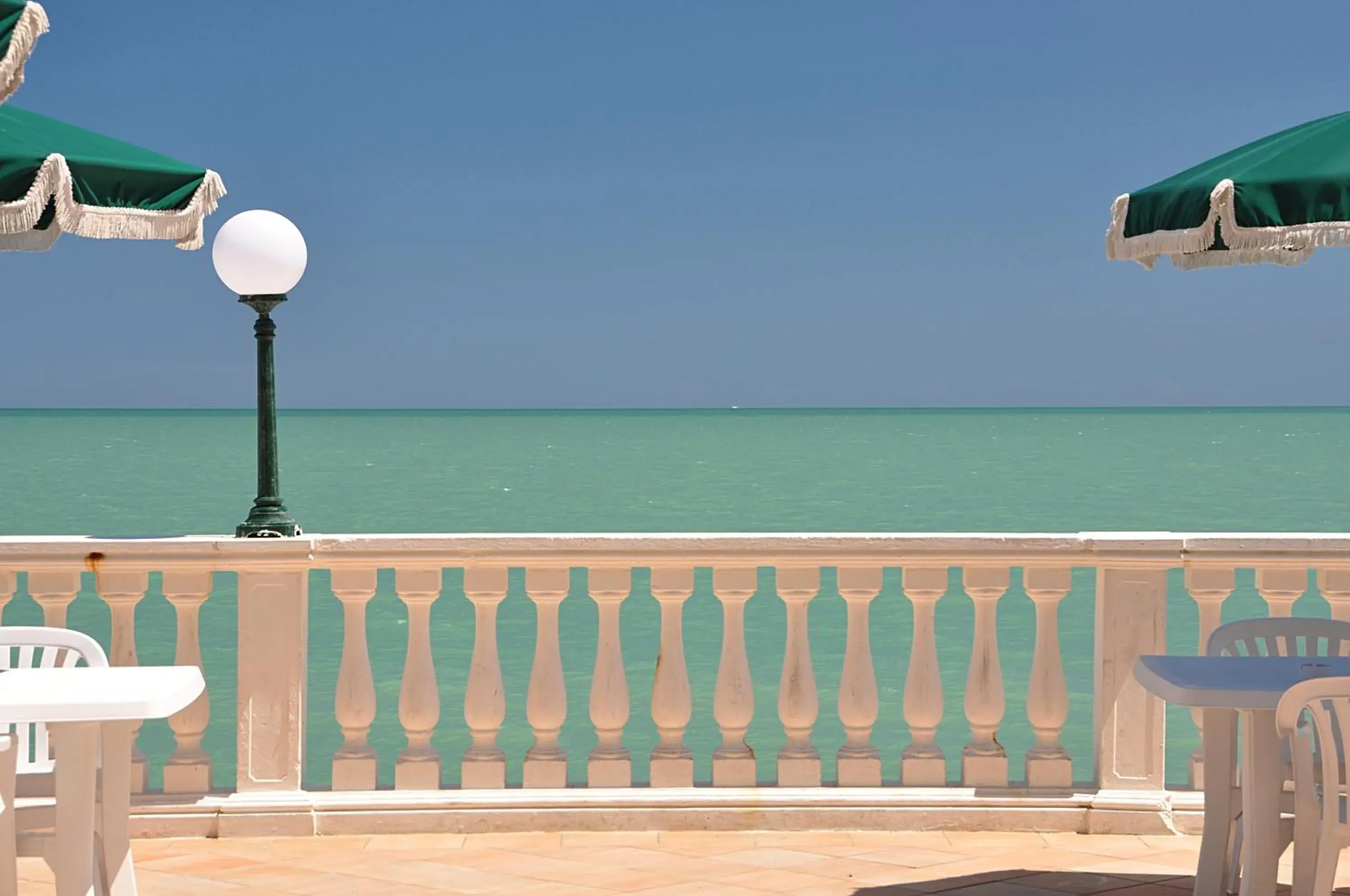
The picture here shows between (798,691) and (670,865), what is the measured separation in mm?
792

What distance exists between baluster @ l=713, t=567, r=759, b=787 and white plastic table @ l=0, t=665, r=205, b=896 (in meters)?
2.02

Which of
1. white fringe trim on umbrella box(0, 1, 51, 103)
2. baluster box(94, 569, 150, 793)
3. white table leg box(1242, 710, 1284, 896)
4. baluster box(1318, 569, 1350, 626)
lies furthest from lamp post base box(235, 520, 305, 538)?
baluster box(1318, 569, 1350, 626)

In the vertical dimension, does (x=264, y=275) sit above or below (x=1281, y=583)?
above

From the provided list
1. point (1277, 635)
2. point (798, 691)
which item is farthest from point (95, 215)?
point (1277, 635)

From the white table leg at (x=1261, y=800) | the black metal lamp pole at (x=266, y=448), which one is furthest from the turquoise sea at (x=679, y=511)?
the white table leg at (x=1261, y=800)

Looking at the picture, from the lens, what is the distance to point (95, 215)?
4.45m

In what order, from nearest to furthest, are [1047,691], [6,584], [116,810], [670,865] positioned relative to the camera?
1. [116,810]
2. [670,865]
3. [6,584]
4. [1047,691]

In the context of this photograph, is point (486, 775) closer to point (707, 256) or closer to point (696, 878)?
point (696, 878)

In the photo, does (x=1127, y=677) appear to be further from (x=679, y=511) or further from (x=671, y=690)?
(x=679, y=511)

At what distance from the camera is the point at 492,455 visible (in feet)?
258

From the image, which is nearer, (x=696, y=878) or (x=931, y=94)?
(x=696, y=878)

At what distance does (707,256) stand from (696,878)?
3722 inches

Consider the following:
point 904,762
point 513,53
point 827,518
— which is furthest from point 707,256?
point 904,762

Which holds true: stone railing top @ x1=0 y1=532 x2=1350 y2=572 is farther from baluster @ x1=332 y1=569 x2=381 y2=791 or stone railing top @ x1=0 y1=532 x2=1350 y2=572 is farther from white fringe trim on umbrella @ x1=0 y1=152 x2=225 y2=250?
white fringe trim on umbrella @ x1=0 y1=152 x2=225 y2=250
